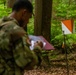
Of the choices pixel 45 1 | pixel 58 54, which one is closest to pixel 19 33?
pixel 45 1

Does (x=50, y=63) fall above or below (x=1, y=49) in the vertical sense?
below

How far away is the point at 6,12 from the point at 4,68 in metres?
8.37

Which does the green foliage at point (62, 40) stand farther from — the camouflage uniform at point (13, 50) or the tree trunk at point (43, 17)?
the camouflage uniform at point (13, 50)

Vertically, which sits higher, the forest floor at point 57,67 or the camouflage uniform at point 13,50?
the camouflage uniform at point 13,50

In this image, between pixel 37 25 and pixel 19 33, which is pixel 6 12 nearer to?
pixel 37 25

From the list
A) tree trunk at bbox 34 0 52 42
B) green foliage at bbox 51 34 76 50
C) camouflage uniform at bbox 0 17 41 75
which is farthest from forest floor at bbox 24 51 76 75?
camouflage uniform at bbox 0 17 41 75

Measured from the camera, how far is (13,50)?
3215 millimetres

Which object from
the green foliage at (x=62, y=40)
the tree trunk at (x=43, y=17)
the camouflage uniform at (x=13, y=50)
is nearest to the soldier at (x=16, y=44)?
the camouflage uniform at (x=13, y=50)

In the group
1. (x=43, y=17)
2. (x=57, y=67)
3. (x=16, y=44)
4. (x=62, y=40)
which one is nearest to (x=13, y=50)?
(x=16, y=44)

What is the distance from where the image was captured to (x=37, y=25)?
38.1 ft

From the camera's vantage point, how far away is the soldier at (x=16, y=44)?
3.19 meters

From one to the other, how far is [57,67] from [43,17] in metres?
2.13

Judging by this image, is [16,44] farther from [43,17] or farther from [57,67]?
[43,17]

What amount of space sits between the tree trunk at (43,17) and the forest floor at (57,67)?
1.10 meters
